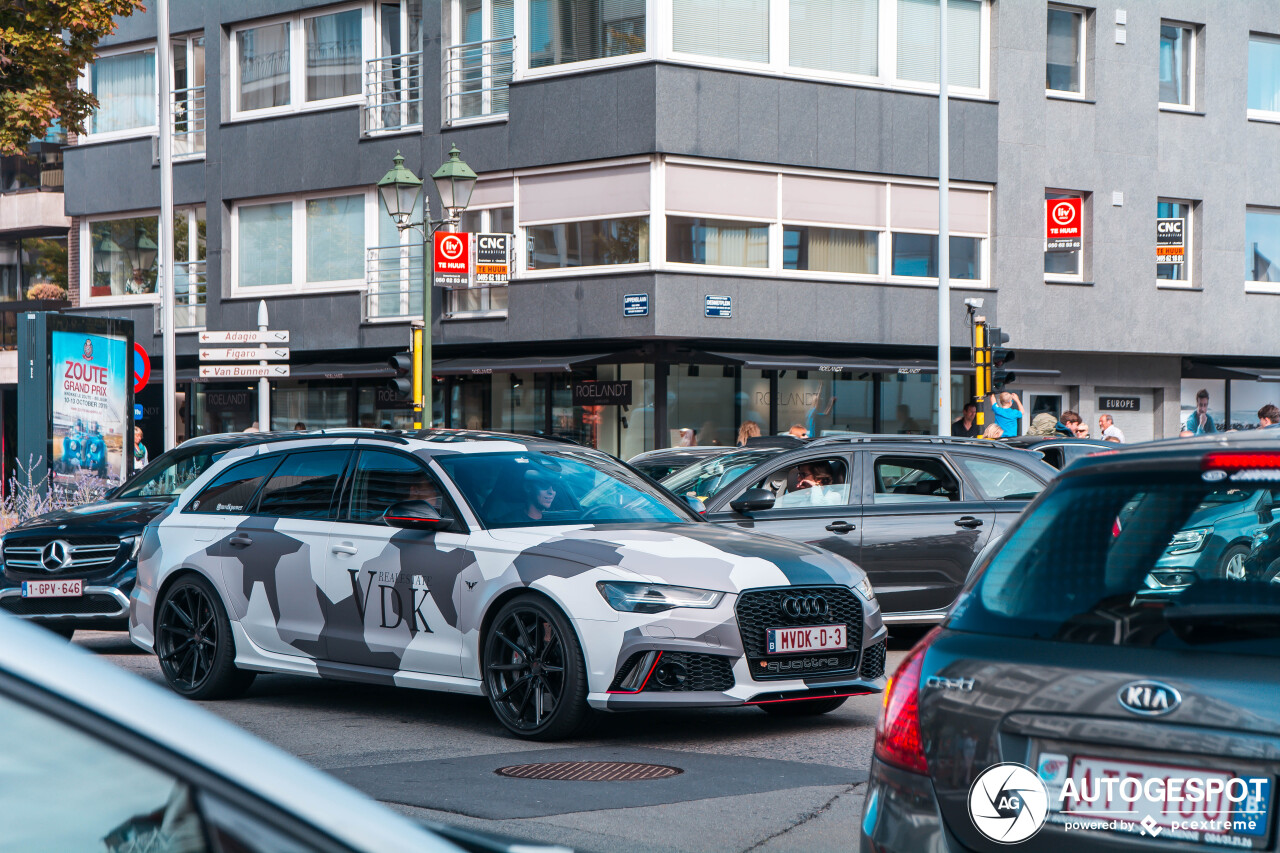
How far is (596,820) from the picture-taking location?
6.01 meters

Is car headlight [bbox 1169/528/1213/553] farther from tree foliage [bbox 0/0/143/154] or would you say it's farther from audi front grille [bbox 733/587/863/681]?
tree foliage [bbox 0/0/143/154]

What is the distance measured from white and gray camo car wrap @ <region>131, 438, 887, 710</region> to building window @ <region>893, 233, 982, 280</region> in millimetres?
19135

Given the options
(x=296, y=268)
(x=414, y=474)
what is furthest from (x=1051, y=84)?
(x=414, y=474)

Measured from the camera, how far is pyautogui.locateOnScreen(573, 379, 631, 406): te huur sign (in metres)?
26.3

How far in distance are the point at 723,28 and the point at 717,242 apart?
349 cm

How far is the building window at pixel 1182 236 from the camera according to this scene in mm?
29984

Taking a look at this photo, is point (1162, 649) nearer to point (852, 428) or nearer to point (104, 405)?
point (104, 405)

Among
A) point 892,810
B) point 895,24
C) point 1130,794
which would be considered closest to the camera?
point 1130,794

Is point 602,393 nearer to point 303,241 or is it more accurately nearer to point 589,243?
point 589,243

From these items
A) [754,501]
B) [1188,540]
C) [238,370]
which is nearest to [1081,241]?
[238,370]

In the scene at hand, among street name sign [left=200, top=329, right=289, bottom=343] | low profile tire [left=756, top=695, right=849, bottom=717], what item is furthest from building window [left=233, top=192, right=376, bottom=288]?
low profile tire [left=756, top=695, right=849, bottom=717]

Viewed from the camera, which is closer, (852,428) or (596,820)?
(596,820)

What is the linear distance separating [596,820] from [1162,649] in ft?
10.8

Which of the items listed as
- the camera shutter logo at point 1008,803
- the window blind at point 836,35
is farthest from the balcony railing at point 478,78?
the camera shutter logo at point 1008,803
